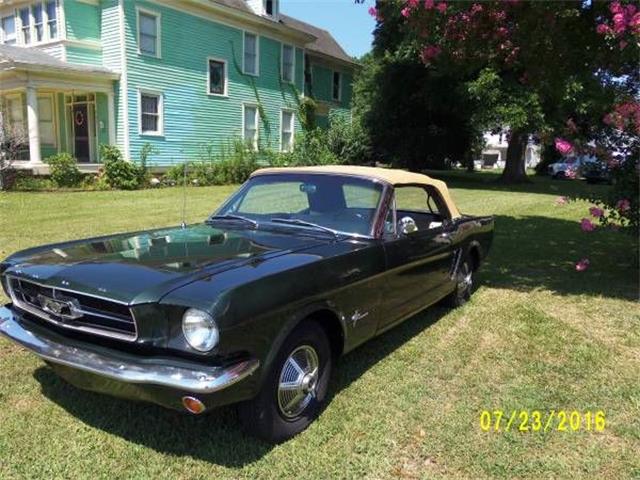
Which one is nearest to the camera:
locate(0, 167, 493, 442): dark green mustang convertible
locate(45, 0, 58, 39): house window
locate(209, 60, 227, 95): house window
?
locate(0, 167, 493, 442): dark green mustang convertible

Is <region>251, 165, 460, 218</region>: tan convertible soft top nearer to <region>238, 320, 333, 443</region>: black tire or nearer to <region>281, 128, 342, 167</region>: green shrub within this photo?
<region>238, 320, 333, 443</region>: black tire

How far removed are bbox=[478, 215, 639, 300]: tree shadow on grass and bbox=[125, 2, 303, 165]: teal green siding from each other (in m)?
13.8

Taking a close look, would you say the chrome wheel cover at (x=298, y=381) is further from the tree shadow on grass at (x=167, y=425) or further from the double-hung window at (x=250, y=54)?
the double-hung window at (x=250, y=54)

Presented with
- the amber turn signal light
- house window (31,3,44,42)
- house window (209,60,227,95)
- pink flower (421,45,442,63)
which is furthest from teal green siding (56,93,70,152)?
the amber turn signal light

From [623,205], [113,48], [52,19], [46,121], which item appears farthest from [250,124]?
[623,205]

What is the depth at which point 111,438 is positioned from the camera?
326 centimetres

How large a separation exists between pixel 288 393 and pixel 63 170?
16.4 m

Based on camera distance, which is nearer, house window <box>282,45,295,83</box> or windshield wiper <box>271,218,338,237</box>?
windshield wiper <box>271,218,338,237</box>

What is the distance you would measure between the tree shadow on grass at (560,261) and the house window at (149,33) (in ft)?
47.2

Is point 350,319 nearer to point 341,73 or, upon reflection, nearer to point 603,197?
point 603,197

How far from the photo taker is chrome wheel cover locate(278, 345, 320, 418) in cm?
328

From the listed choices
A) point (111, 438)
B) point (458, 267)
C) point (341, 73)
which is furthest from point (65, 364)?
point (341, 73)

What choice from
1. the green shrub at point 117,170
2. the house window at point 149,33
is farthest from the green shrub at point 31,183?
the house window at point 149,33

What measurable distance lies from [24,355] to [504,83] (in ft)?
62.7
